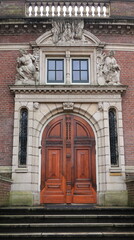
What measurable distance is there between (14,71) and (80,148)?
12.5 feet

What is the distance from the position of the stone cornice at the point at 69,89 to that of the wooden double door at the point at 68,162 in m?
0.95

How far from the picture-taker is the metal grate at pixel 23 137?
34.2 feet

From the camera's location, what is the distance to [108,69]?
11.1m

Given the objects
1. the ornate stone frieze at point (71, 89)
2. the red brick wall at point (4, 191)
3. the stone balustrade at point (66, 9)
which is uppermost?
the stone balustrade at point (66, 9)

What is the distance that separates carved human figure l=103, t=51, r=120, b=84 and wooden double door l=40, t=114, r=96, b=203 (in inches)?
72.3

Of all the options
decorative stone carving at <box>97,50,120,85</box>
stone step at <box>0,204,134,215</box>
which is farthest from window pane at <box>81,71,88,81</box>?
stone step at <box>0,204,134,215</box>

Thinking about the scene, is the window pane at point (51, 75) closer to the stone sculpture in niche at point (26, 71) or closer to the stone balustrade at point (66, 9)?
the stone sculpture in niche at point (26, 71)

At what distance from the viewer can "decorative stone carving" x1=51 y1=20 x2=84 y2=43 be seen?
37.3 feet

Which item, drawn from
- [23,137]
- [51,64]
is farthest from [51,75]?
A: [23,137]
